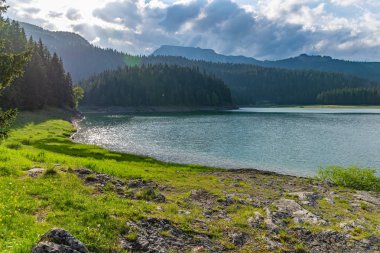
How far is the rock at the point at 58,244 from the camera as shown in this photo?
9.58 metres

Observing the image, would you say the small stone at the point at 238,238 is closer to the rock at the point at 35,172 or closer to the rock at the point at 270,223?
the rock at the point at 270,223

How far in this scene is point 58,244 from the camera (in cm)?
1003

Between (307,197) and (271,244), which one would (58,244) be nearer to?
(271,244)

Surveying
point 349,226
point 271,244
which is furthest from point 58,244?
point 349,226

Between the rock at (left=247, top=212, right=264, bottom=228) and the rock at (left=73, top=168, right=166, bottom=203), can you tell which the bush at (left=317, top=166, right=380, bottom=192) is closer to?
the rock at (left=247, top=212, right=264, bottom=228)

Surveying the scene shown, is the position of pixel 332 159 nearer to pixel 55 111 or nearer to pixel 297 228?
pixel 297 228

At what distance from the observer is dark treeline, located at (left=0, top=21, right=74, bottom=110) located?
8400 centimetres

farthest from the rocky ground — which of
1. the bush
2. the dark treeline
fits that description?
the dark treeline

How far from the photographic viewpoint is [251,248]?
14.8 metres

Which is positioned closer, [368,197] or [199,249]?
[199,249]

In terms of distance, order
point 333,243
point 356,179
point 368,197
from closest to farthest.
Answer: point 333,243 < point 368,197 < point 356,179

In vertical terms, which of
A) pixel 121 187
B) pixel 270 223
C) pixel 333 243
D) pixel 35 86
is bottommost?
pixel 333 243

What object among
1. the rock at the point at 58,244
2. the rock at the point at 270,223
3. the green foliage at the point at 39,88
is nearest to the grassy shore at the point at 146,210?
the rock at the point at 270,223

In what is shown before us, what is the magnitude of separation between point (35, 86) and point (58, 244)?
95.9 meters
